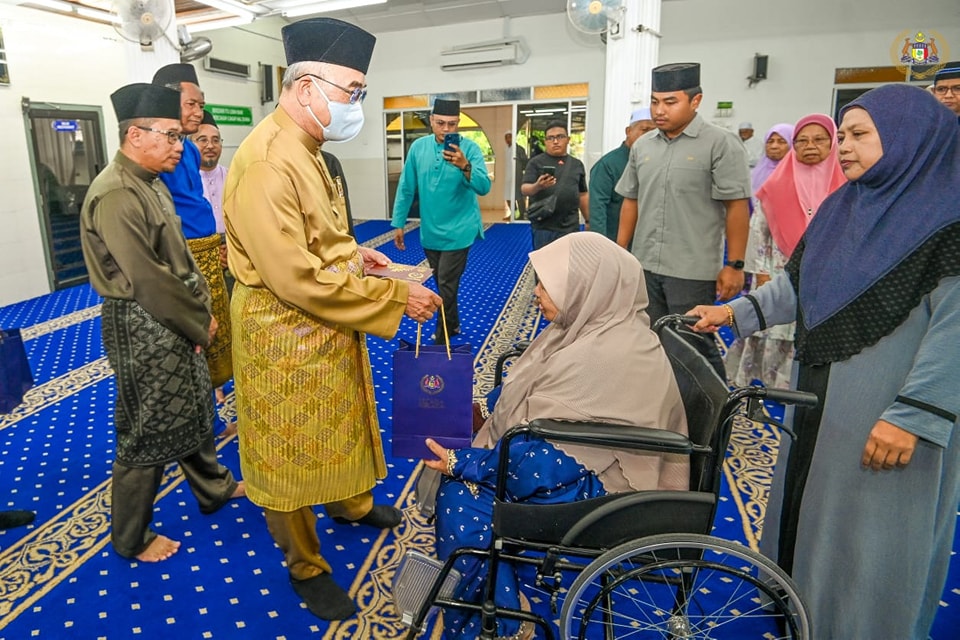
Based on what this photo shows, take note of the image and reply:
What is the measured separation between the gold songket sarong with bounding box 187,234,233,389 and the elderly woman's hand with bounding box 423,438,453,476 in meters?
1.44

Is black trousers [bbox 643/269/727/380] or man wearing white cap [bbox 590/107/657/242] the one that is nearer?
black trousers [bbox 643/269/727/380]

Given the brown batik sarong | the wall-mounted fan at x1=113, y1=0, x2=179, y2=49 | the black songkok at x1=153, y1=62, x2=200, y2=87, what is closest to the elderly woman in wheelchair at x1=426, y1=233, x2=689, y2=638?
the brown batik sarong

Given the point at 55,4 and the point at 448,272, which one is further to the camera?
the point at 55,4

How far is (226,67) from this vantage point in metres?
8.80

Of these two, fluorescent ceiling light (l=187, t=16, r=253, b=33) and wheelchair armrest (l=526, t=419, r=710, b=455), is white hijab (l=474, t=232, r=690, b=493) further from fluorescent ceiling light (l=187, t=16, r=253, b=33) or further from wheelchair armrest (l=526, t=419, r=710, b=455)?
fluorescent ceiling light (l=187, t=16, r=253, b=33)

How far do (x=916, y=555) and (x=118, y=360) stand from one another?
2145 millimetres

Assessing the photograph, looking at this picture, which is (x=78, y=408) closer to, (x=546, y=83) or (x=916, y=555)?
(x=916, y=555)

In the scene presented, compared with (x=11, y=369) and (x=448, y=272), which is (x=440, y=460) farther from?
(x=448, y=272)

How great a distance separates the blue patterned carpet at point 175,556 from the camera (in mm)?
1724

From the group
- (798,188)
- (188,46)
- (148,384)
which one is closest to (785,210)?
(798,188)

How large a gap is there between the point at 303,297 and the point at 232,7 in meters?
6.11

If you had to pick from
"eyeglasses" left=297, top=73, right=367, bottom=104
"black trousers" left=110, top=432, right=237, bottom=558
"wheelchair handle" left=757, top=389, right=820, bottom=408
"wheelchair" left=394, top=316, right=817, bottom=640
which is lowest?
"black trousers" left=110, top=432, right=237, bottom=558

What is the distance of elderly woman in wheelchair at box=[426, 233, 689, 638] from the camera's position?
1364 millimetres

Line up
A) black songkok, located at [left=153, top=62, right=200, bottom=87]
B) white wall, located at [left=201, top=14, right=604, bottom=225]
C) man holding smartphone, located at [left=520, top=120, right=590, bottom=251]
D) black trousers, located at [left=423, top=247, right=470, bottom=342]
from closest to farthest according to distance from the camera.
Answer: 1. black songkok, located at [left=153, top=62, right=200, bottom=87]
2. black trousers, located at [left=423, top=247, right=470, bottom=342]
3. man holding smartphone, located at [left=520, top=120, right=590, bottom=251]
4. white wall, located at [left=201, top=14, right=604, bottom=225]
